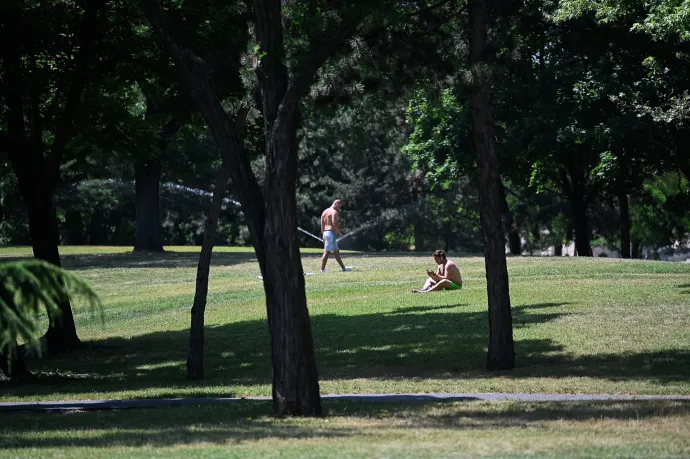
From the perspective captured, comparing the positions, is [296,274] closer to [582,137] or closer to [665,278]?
[665,278]

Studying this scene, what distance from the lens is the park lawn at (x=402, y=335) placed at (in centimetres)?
1509

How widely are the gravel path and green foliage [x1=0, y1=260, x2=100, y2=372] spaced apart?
20.2 feet

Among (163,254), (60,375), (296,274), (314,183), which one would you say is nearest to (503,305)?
(296,274)

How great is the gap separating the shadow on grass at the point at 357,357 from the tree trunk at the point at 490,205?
1.50ft

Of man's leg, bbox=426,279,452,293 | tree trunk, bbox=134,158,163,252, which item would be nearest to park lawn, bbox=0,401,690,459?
man's leg, bbox=426,279,452,293

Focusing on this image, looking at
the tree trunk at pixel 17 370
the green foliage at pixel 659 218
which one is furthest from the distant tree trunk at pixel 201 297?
the green foliage at pixel 659 218

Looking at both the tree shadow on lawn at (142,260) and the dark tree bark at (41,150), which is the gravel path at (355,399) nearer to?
the dark tree bark at (41,150)

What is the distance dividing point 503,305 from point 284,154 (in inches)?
211

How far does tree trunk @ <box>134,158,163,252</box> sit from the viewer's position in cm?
3981

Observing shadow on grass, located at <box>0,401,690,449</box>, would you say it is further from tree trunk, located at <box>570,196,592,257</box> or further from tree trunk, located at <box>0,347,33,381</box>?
tree trunk, located at <box>570,196,592,257</box>

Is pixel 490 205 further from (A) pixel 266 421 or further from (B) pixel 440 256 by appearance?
(B) pixel 440 256

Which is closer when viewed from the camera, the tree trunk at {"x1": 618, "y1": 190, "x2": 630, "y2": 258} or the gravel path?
the gravel path

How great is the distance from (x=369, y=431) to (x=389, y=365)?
6990 millimetres

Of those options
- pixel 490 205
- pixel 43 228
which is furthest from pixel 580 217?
pixel 490 205
